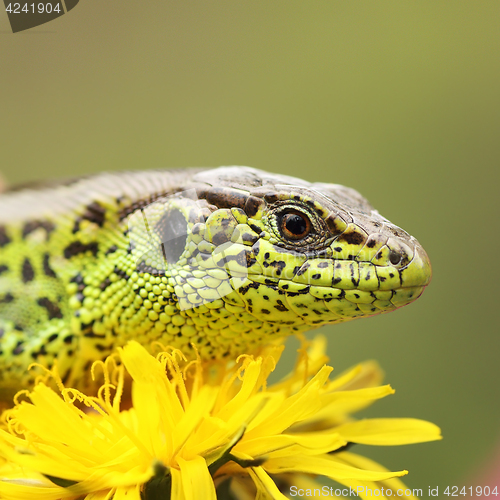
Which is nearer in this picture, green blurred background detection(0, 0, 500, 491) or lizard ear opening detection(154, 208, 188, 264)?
lizard ear opening detection(154, 208, 188, 264)

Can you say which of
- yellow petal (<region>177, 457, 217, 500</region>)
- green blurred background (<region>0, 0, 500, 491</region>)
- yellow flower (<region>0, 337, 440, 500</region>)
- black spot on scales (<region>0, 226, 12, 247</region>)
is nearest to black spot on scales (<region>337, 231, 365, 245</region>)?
yellow flower (<region>0, 337, 440, 500</region>)

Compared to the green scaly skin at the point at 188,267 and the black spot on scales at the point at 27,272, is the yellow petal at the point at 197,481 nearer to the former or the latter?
the green scaly skin at the point at 188,267

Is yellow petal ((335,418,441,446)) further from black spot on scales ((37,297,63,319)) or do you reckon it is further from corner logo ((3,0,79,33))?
corner logo ((3,0,79,33))

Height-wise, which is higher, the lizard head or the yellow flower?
the lizard head

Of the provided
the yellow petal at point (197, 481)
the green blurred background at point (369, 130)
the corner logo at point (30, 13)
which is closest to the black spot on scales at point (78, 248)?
the yellow petal at point (197, 481)

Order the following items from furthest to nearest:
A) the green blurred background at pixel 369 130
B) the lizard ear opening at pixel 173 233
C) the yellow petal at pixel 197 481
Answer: the green blurred background at pixel 369 130 → the lizard ear opening at pixel 173 233 → the yellow petal at pixel 197 481

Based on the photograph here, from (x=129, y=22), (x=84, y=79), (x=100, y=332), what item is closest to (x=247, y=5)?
(x=129, y=22)
